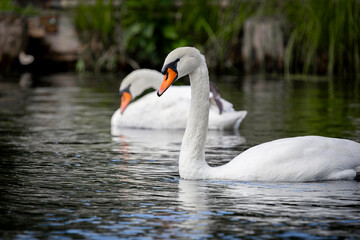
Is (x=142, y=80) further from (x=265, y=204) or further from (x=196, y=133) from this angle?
(x=265, y=204)

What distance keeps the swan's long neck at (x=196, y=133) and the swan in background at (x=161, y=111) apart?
3650 millimetres

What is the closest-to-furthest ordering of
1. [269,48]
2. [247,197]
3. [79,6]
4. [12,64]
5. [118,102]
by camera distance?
[247,197] < [118,102] < [269,48] < [79,6] < [12,64]

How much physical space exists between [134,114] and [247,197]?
18.1 ft

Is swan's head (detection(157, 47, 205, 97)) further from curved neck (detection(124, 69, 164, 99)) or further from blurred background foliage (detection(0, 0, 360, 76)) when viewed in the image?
blurred background foliage (detection(0, 0, 360, 76))

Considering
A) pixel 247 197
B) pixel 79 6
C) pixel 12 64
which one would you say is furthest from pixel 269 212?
pixel 12 64

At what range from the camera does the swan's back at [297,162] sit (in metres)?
6.41

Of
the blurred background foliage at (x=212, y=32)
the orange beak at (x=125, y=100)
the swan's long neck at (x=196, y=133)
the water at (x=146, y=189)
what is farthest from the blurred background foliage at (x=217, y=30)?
the swan's long neck at (x=196, y=133)

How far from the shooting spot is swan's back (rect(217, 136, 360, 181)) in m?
6.41

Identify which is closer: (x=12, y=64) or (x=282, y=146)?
(x=282, y=146)

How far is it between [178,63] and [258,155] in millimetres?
952

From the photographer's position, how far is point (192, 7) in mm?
22172

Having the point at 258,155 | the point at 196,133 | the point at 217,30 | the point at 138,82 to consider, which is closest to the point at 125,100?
the point at 138,82

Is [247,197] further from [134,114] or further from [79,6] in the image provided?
[79,6]

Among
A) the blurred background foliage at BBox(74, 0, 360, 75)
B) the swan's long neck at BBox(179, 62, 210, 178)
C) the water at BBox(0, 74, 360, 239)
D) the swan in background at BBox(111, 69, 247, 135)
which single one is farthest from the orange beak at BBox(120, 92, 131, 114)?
the blurred background foliage at BBox(74, 0, 360, 75)
